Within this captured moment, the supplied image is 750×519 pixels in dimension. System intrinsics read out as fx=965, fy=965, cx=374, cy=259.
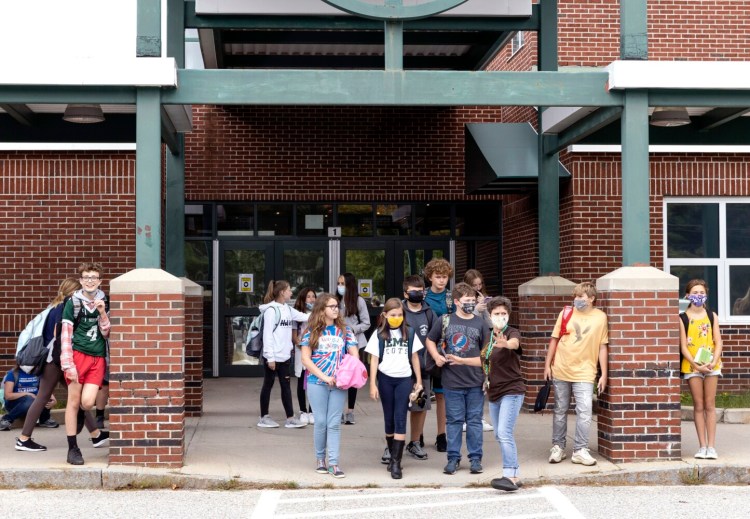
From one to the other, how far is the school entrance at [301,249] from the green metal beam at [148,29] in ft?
22.2

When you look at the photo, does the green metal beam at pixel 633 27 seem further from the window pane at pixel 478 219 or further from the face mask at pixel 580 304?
the window pane at pixel 478 219

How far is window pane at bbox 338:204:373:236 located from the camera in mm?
15719

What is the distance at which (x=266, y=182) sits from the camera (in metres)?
15.4

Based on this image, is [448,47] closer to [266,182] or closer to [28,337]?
[266,182]

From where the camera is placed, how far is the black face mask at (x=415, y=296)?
29.1 feet

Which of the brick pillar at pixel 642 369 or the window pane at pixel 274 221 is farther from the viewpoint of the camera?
the window pane at pixel 274 221

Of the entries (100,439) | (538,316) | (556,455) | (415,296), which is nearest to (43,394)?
(100,439)

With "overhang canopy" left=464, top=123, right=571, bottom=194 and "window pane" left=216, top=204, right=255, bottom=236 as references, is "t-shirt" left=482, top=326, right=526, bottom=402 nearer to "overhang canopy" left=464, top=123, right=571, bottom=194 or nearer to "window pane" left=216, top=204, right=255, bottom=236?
"overhang canopy" left=464, top=123, right=571, bottom=194

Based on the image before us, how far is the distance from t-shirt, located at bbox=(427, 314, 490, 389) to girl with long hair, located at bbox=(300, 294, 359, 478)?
3.19 feet

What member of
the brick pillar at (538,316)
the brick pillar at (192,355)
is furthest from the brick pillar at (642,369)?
the brick pillar at (192,355)

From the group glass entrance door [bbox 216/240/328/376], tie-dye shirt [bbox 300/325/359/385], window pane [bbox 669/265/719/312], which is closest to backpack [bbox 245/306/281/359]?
tie-dye shirt [bbox 300/325/359/385]

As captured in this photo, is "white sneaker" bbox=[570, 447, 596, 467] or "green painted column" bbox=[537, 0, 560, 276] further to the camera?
"green painted column" bbox=[537, 0, 560, 276]

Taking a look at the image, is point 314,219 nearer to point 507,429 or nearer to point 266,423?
point 266,423

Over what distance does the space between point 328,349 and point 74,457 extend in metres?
2.45
